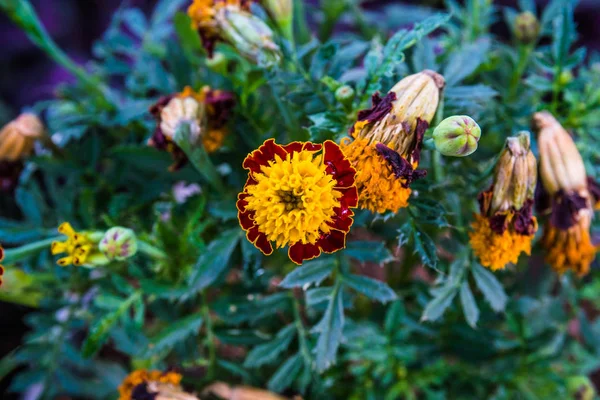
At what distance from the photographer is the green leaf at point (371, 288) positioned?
22.6 inches

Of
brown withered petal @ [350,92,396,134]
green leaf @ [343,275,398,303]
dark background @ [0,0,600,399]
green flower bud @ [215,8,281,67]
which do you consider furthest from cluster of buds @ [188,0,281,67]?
dark background @ [0,0,600,399]

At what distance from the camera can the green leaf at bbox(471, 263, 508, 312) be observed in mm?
608

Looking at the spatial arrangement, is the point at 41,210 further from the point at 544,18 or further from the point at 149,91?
the point at 544,18

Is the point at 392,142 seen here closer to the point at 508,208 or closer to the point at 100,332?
the point at 508,208

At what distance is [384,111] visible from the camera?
48cm

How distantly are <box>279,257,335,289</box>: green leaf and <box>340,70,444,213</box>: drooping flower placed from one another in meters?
0.11

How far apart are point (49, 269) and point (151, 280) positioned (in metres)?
0.25

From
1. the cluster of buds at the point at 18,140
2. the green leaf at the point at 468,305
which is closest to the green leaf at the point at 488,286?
the green leaf at the point at 468,305

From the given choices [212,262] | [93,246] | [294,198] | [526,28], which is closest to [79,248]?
[93,246]

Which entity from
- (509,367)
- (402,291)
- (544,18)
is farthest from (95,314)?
(544,18)

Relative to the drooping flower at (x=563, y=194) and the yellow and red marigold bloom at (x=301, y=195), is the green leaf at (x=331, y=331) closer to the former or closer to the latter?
the yellow and red marigold bloom at (x=301, y=195)

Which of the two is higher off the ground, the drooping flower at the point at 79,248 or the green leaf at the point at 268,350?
the drooping flower at the point at 79,248

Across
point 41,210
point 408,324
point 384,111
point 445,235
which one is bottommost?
point 408,324

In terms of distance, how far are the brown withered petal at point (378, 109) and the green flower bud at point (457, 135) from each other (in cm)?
5
